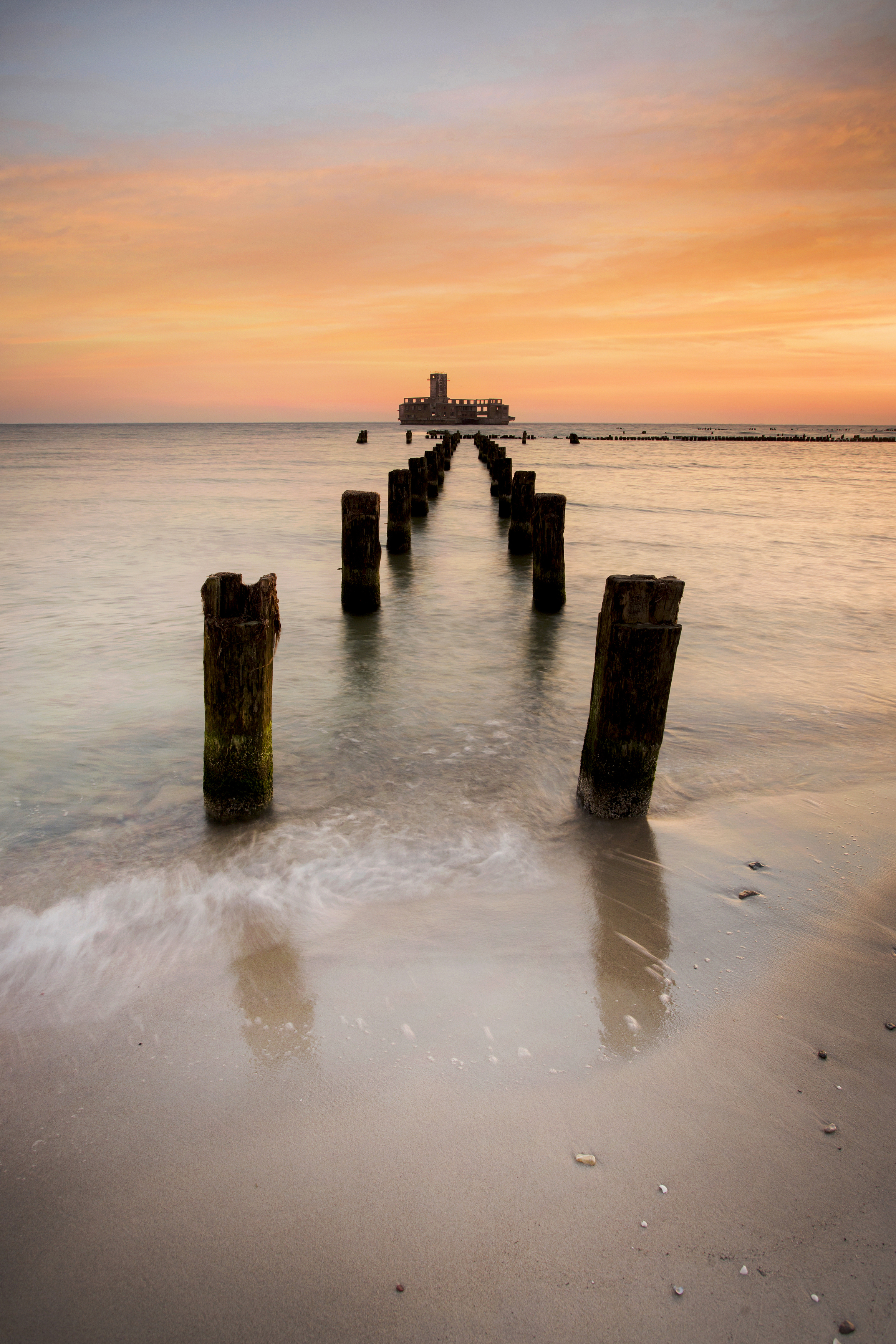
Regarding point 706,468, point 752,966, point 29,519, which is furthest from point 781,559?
point 706,468

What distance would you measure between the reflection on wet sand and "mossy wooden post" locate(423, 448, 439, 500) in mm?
19116

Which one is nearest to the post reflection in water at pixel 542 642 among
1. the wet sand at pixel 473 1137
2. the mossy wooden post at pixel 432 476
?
the wet sand at pixel 473 1137

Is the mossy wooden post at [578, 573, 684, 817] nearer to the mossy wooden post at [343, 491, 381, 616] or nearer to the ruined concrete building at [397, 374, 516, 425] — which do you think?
the mossy wooden post at [343, 491, 381, 616]

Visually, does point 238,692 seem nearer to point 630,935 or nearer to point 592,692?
point 592,692

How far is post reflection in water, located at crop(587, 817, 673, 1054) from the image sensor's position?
8.64 ft

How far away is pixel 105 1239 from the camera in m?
1.91

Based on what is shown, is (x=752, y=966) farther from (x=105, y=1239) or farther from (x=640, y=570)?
(x=640, y=570)

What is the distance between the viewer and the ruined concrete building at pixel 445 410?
107 metres

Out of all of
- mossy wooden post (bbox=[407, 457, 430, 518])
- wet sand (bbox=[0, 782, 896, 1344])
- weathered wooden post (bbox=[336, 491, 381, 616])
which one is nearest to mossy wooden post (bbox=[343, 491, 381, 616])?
weathered wooden post (bbox=[336, 491, 381, 616])

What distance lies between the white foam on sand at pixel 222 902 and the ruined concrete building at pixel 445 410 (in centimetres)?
10876

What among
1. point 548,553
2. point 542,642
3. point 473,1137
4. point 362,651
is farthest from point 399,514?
point 473,1137

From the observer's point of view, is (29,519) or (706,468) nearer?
(29,519)

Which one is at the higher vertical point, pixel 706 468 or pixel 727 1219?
pixel 706 468

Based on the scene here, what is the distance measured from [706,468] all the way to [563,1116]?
40.8m
